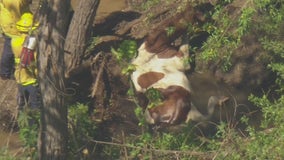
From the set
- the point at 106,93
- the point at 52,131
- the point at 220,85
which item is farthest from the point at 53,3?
the point at 220,85

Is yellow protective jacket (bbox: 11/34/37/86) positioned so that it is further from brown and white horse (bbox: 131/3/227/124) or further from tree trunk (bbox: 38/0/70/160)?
brown and white horse (bbox: 131/3/227/124)

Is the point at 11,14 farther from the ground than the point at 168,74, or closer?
farther from the ground

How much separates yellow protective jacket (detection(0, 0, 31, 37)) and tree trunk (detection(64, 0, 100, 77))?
1.29m

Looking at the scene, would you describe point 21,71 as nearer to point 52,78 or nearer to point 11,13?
point 11,13

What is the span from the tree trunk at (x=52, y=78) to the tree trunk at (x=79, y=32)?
8.20ft

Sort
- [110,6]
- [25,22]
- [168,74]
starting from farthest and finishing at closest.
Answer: [110,6] < [168,74] < [25,22]

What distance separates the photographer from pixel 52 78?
5.69m

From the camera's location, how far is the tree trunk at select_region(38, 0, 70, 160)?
5.56m

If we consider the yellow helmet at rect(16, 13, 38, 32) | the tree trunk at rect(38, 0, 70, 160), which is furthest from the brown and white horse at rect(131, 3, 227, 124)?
the tree trunk at rect(38, 0, 70, 160)

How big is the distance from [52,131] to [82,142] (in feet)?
2.20

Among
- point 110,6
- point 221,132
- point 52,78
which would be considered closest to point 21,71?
point 52,78

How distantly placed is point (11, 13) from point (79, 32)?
57.7 inches

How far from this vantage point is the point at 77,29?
834 cm

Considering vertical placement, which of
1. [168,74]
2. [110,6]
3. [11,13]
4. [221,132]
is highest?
[11,13]
